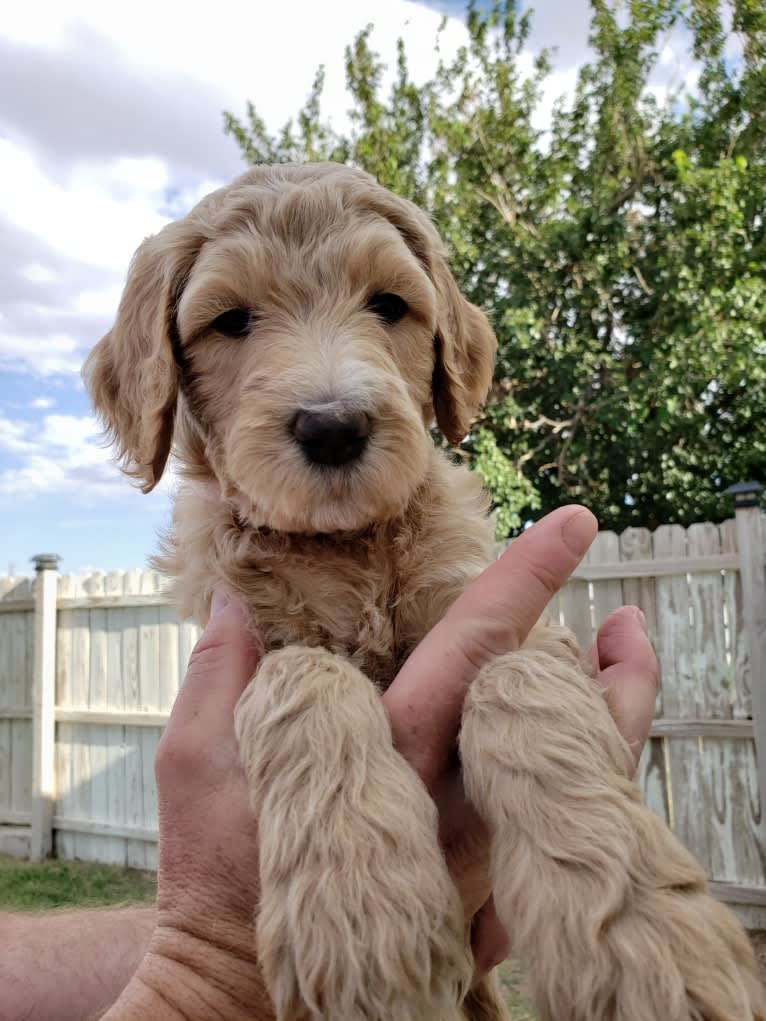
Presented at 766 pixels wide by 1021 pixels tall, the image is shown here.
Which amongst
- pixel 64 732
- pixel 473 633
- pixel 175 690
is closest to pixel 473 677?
pixel 473 633

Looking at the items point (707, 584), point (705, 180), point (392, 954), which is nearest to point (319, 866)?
point (392, 954)

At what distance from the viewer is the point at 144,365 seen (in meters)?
2.52

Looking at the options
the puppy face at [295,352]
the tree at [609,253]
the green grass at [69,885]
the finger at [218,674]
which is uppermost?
the tree at [609,253]

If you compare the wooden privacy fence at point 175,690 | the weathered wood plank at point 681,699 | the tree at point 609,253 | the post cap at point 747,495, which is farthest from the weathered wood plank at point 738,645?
the tree at point 609,253

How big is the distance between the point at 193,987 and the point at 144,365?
162 centimetres

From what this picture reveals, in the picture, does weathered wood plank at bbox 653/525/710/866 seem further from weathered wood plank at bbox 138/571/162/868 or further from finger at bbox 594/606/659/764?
weathered wood plank at bbox 138/571/162/868

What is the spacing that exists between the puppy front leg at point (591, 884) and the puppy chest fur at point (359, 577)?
1.60ft

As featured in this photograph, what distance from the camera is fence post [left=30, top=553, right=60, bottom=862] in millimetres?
10547

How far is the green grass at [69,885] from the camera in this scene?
8445 millimetres

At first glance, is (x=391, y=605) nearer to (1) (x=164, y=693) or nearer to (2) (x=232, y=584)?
(2) (x=232, y=584)

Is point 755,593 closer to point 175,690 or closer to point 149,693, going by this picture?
point 175,690

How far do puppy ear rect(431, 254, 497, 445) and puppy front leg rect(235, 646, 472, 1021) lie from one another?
4.39 feet

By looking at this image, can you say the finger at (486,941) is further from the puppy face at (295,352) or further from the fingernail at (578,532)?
the puppy face at (295,352)

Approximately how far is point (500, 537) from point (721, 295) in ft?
15.3
